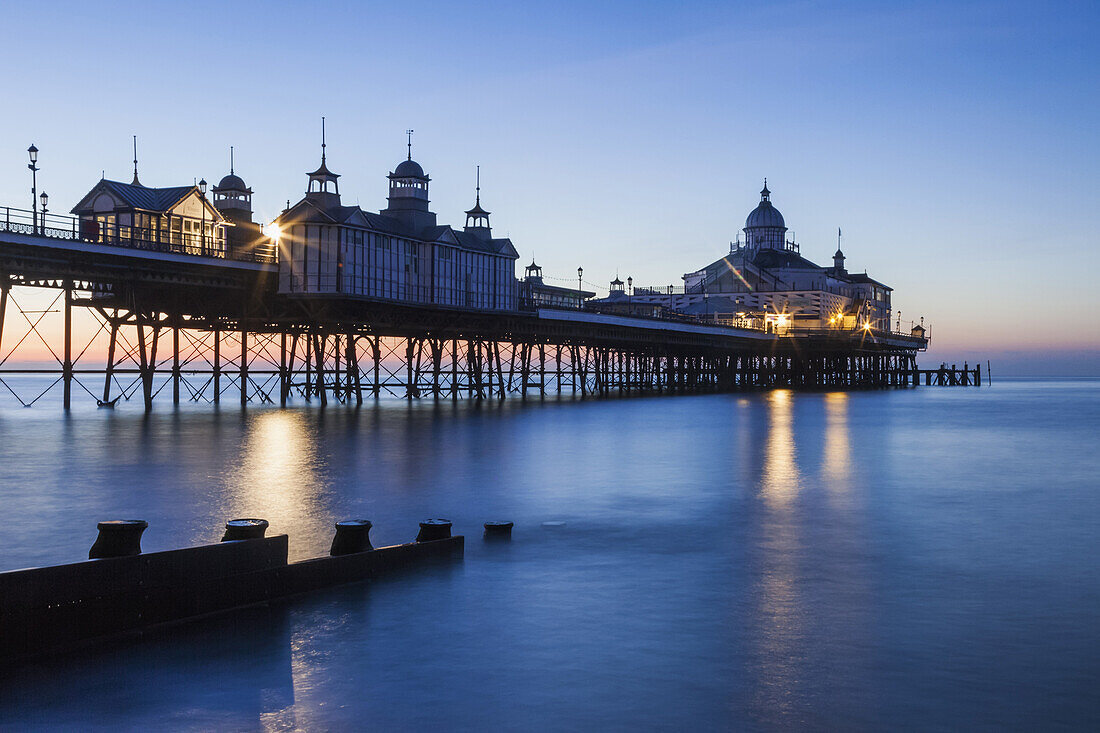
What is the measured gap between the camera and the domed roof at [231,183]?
70.2 metres

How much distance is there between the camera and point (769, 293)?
138625 mm

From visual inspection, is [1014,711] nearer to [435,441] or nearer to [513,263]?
[435,441]

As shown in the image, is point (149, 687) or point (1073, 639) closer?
point (149, 687)

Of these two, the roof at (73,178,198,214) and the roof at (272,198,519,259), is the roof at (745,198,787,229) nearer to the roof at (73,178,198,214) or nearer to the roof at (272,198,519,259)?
the roof at (272,198,519,259)

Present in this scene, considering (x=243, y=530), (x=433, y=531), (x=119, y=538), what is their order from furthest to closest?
(x=433, y=531), (x=243, y=530), (x=119, y=538)

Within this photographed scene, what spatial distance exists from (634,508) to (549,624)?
9685mm

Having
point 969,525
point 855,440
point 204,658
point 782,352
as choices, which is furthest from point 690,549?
point 782,352

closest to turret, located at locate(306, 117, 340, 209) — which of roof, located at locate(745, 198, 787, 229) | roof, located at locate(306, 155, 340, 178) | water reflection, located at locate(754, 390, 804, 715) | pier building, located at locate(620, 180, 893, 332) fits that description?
roof, located at locate(306, 155, 340, 178)

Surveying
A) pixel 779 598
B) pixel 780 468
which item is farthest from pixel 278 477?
pixel 779 598

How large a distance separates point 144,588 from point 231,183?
6513 cm

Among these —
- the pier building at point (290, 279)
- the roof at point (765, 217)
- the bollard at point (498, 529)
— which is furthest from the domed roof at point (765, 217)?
the bollard at point (498, 529)

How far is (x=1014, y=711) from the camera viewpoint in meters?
8.36

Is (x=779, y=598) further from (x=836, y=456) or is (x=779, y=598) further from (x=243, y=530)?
(x=836, y=456)

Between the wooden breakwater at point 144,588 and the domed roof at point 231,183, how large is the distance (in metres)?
63.0
